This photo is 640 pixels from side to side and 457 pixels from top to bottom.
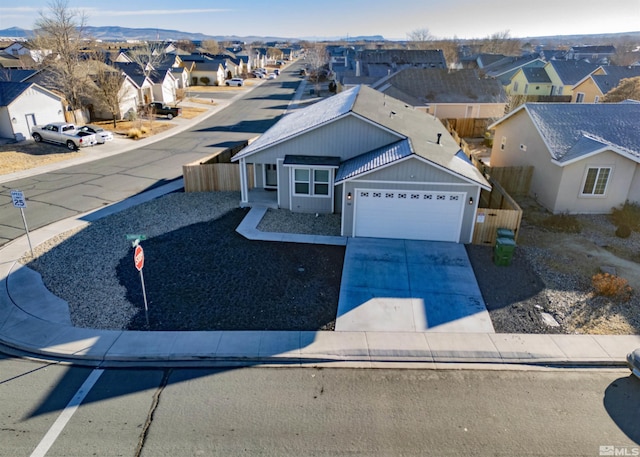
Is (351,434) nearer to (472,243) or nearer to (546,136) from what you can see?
(472,243)

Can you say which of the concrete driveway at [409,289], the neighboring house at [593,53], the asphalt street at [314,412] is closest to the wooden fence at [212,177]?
the concrete driveway at [409,289]

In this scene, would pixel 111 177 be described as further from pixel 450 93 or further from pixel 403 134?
pixel 450 93

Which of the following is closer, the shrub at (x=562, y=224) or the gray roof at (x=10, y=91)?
the shrub at (x=562, y=224)

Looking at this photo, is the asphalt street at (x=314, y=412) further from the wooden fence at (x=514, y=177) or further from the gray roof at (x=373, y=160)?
the wooden fence at (x=514, y=177)

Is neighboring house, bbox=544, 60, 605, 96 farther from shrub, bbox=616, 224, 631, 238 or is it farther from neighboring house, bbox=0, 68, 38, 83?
neighboring house, bbox=0, 68, 38, 83

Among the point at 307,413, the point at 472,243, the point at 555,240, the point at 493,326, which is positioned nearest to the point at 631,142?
the point at 555,240

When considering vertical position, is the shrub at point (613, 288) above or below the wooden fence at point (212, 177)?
below
